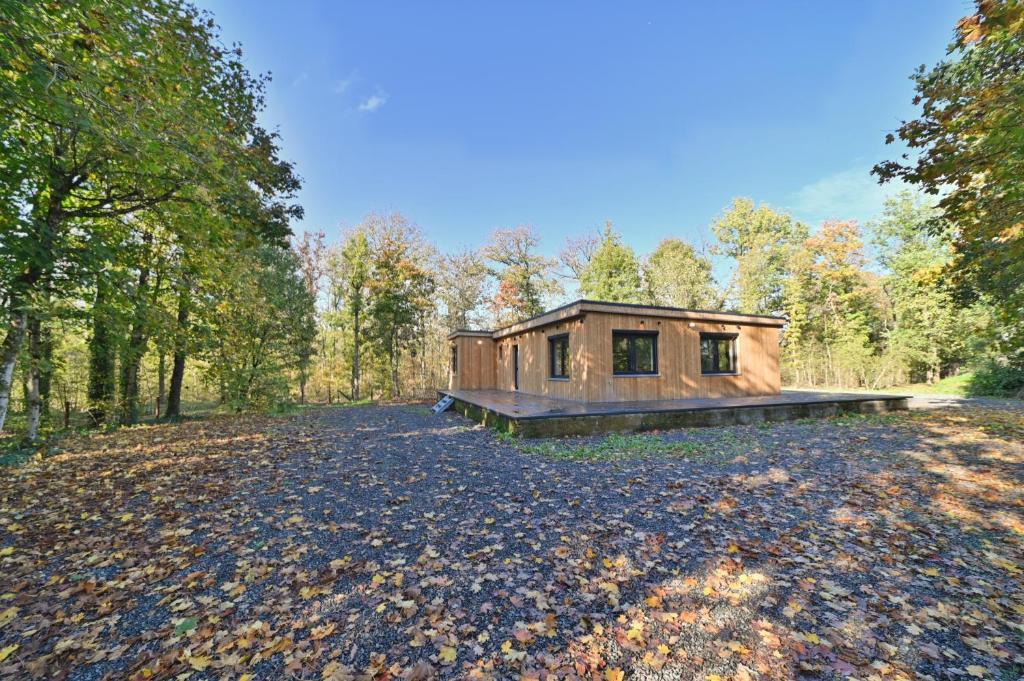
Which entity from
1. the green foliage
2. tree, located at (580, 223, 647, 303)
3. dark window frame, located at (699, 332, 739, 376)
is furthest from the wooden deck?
tree, located at (580, 223, 647, 303)

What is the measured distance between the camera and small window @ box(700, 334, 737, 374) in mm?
10828

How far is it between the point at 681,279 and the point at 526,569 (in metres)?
22.0

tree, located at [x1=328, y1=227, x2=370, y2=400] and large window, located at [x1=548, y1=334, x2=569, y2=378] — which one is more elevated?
tree, located at [x1=328, y1=227, x2=370, y2=400]

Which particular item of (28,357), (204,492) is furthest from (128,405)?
(204,492)

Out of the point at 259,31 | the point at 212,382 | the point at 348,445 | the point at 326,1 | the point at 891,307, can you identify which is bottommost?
the point at 348,445

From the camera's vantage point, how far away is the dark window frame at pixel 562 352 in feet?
33.9

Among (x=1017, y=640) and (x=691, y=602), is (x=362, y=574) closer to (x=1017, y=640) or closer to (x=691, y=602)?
(x=691, y=602)

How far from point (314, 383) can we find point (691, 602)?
2160cm

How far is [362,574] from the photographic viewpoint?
2652mm

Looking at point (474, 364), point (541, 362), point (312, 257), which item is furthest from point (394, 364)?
point (541, 362)

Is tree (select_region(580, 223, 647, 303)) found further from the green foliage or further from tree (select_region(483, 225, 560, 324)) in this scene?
the green foliage

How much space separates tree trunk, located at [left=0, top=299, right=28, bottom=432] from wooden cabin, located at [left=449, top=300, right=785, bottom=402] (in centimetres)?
911

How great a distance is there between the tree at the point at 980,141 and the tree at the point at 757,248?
1704cm

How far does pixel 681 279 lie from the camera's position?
859 inches
